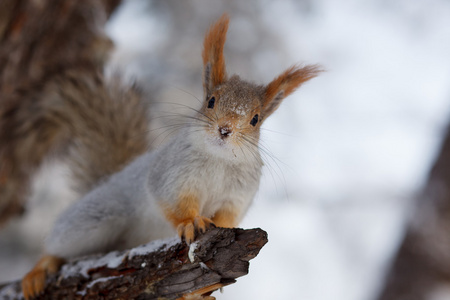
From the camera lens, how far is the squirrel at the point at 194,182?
1171 mm

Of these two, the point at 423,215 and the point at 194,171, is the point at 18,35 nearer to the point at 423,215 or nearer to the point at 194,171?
the point at 194,171

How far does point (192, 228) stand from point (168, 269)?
111 millimetres

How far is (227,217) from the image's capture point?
1.31m

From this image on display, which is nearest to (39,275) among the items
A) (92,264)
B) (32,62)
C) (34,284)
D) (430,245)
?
(34,284)

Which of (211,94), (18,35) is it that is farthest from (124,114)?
(211,94)

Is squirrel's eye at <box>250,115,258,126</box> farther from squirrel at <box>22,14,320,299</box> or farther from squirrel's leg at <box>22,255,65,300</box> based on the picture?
squirrel's leg at <box>22,255,65,300</box>

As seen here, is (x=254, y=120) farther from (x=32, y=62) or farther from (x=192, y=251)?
(x=32, y=62)

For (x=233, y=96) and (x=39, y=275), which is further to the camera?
(x=39, y=275)

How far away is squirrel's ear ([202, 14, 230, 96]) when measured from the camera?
1.21 metres

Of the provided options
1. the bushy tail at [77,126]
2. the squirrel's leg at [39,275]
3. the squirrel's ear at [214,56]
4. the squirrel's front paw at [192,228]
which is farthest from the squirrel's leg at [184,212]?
the bushy tail at [77,126]

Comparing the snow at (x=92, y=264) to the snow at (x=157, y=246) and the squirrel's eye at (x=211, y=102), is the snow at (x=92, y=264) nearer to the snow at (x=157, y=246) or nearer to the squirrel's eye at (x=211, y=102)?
the snow at (x=157, y=246)

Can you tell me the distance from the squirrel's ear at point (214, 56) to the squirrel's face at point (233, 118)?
0.04 m

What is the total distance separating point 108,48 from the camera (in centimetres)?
212

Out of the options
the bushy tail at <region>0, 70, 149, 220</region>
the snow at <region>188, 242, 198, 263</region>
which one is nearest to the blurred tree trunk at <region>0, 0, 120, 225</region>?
the bushy tail at <region>0, 70, 149, 220</region>
